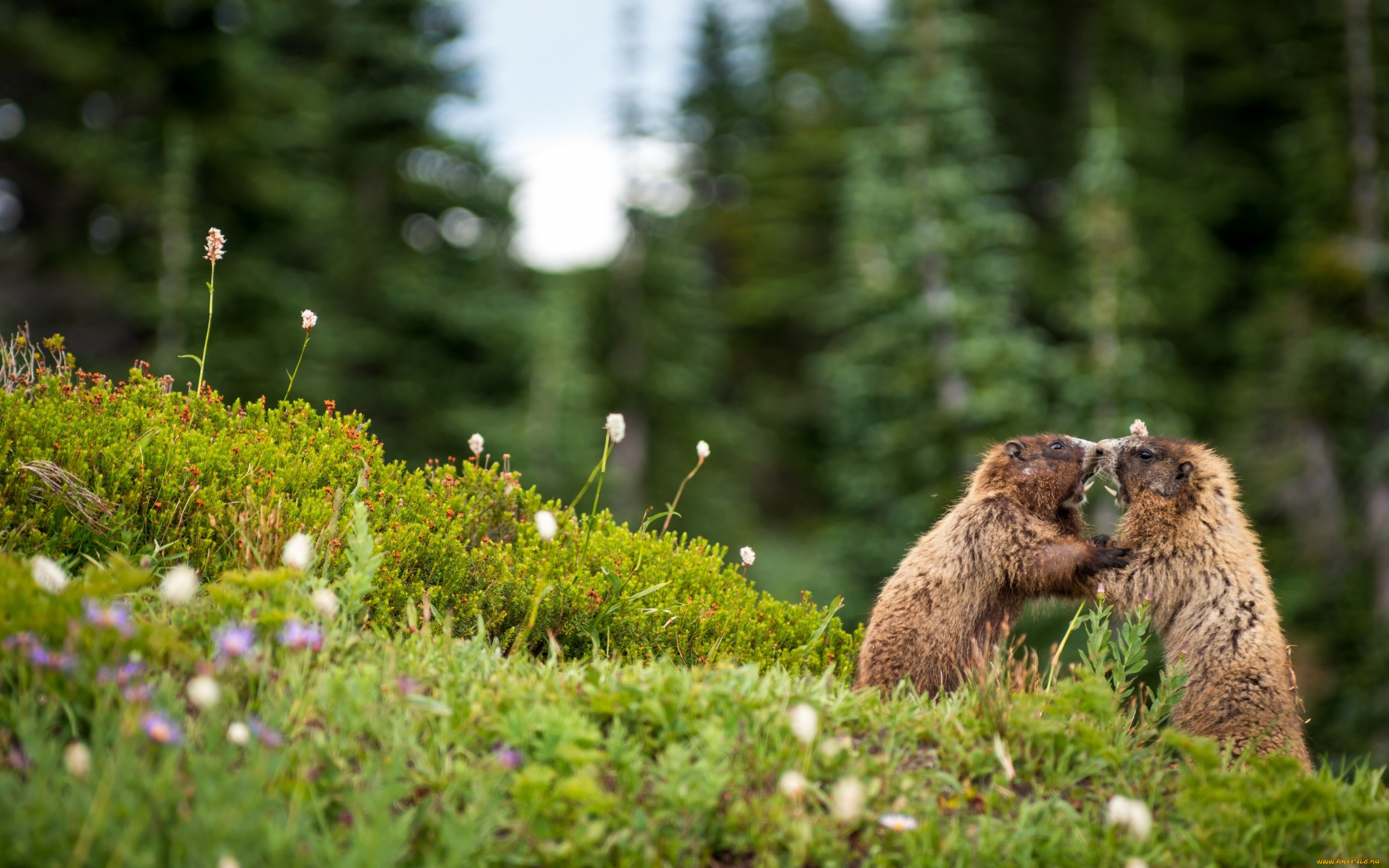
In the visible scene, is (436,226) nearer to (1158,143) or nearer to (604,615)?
(1158,143)

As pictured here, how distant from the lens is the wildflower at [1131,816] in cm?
316

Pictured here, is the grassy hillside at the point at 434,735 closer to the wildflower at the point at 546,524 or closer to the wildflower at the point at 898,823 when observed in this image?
the wildflower at the point at 898,823

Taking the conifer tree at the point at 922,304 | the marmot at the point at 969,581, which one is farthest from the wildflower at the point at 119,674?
the conifer tree at the point at 922,304

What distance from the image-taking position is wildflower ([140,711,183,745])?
9.87ft

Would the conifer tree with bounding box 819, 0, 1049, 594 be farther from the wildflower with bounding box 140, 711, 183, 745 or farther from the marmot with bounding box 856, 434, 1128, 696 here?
the wildflower with bounding box 140, 711, 183, 745

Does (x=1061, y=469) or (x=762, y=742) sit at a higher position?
(x=1061, y=469)

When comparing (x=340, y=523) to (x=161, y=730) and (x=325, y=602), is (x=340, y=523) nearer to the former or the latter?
(x=325, y=602)

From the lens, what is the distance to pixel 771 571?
27500 mm

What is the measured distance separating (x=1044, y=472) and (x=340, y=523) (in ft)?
14.7

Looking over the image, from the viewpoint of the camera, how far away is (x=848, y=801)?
121 inches

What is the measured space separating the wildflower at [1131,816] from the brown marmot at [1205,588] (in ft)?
3.81

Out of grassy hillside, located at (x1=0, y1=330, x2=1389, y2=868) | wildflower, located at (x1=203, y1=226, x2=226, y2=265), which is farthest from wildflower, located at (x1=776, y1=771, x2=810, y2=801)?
wildflower, located at (x1=203, y1=226, x2=226, y2=265)

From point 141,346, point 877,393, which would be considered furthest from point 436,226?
point 877,393

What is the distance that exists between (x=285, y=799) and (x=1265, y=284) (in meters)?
26.6
